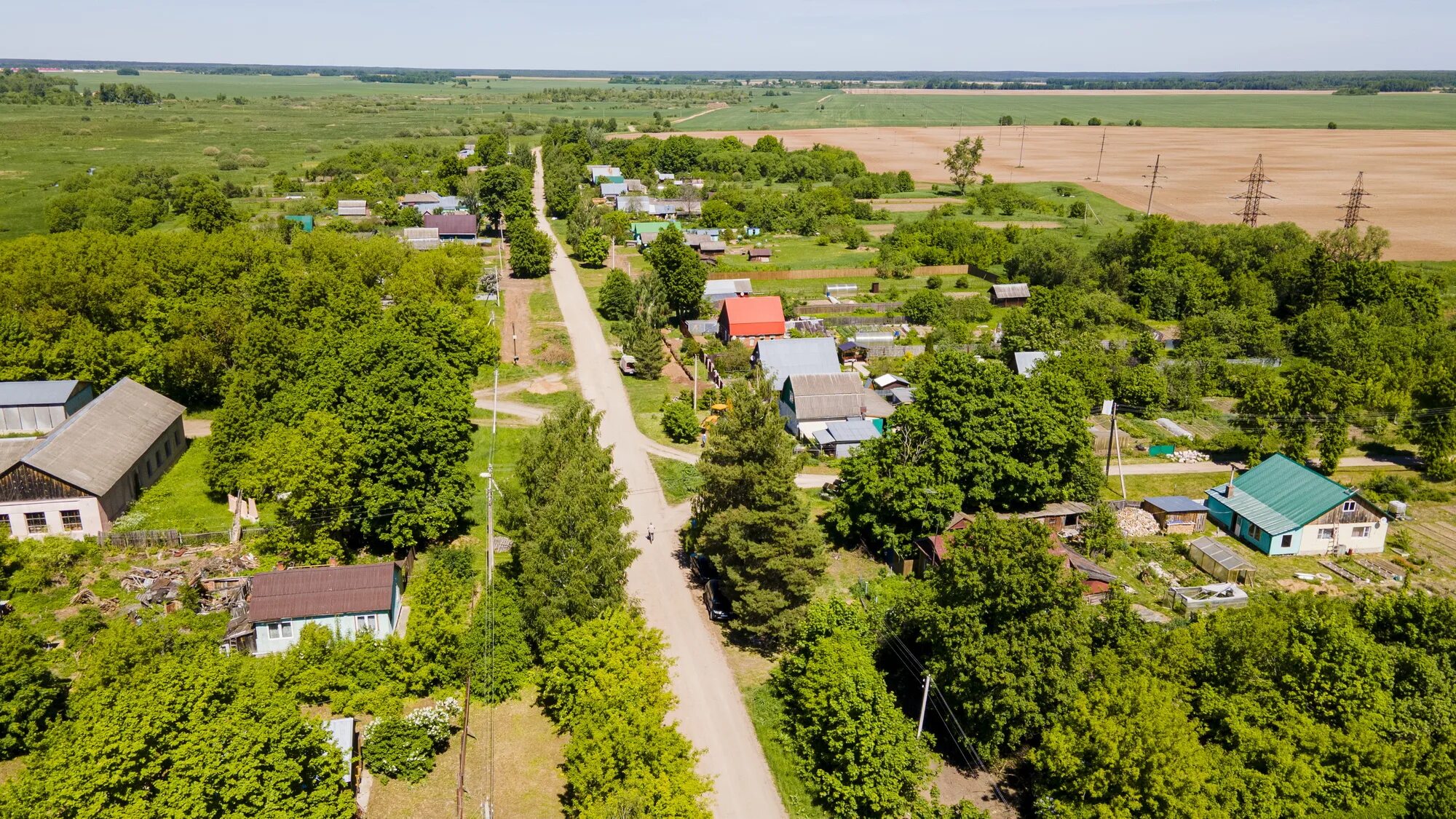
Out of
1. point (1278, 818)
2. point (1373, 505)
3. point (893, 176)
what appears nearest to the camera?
point (1278, 818)

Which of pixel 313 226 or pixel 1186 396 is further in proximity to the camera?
pixel 313 226

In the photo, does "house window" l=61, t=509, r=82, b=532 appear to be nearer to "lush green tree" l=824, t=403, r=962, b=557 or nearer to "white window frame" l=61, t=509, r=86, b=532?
"white window frame" l=61, t=509, r=86, b=532

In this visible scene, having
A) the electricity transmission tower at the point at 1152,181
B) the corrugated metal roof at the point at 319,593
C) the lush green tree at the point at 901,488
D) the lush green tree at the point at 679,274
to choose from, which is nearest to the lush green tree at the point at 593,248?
the lush green tree at the point at 679,274

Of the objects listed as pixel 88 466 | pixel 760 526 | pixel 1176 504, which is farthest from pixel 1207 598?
pixel 88 466

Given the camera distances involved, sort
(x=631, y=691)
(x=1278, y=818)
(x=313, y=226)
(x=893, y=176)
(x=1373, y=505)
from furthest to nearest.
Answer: (x=893, y=176) → (x=313, y=226) → (x=1373, y=505) → (x=631, y=691) → (x=1278, y=818)

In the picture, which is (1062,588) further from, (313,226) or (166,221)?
(166,221)

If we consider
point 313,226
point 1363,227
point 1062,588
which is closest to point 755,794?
point 1062,588

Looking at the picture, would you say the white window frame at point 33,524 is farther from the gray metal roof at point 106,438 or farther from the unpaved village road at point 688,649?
the unpaved village road at point 688,649
